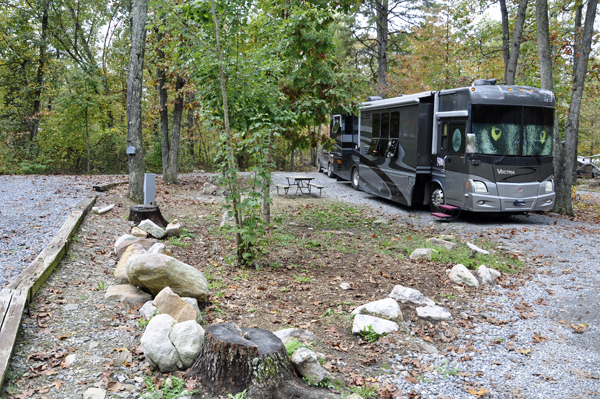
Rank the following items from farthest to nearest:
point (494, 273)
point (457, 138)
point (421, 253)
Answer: point (457, 138)
point (421, 253)
point (494, 273)

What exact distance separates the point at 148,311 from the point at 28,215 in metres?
5.17

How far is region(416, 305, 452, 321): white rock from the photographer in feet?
16.9

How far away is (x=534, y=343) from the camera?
4.62 m

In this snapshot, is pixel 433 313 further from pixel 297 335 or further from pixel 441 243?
pixel 441 243

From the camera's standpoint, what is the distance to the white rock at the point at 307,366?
3.59 metres

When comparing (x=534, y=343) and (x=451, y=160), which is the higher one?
(x=451, y=160)

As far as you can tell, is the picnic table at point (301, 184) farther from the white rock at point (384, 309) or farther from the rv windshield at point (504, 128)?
the white rock at point (384, 309)

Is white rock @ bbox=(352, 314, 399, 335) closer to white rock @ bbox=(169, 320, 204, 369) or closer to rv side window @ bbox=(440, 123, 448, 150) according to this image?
white rock @ bbox=(169, 320, 204, 369)

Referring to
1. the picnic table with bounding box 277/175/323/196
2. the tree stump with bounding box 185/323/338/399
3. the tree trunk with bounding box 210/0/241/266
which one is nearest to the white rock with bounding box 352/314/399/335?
the tree stump with bounding box 185/323/338/399

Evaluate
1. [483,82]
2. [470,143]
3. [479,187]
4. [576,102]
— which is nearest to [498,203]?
[479,187]

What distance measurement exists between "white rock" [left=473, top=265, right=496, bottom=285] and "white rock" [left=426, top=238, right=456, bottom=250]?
1.51 meters

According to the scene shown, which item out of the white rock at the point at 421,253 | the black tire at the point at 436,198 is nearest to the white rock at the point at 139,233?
the white rock at the point at 421,253

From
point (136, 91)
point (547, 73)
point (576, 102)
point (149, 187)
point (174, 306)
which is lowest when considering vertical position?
point (174, 306)

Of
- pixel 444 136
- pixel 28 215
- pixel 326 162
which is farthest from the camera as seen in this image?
pixel 326 162
